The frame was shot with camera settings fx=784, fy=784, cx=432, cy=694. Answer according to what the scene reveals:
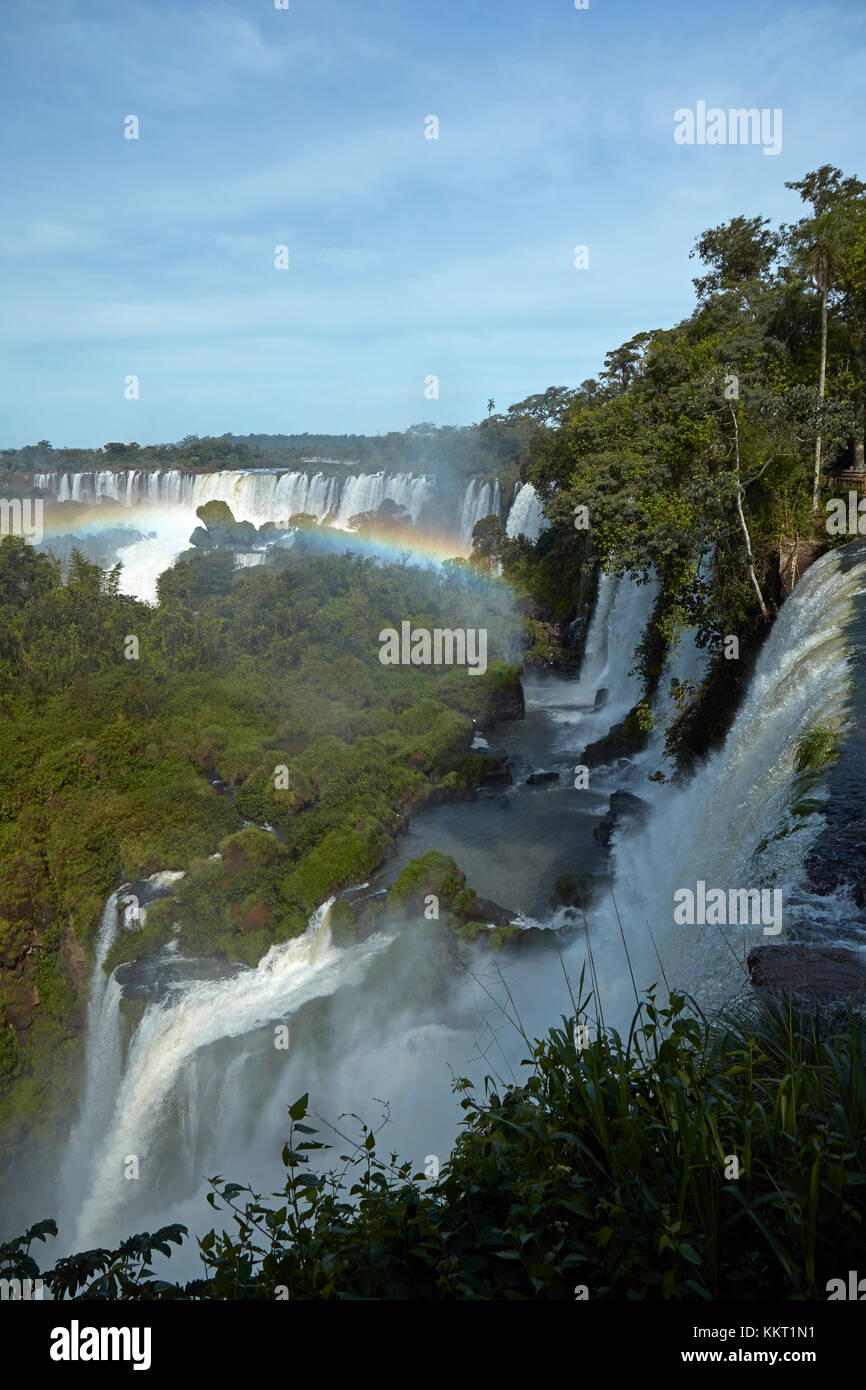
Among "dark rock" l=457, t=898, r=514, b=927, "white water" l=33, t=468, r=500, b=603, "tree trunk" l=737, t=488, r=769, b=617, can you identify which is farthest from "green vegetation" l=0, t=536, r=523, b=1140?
"white water" l=33, t=468, r=500, b=603

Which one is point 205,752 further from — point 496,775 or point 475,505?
point 475,505

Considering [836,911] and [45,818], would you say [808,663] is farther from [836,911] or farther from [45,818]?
[45,818]

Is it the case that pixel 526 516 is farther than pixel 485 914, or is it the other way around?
pixel 526 516

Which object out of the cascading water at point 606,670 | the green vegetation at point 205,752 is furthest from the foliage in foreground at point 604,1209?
the cascading water at point 606,670

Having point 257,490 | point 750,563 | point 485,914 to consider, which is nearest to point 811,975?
point 485,914

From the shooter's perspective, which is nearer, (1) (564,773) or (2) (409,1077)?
(2) (409,1077)

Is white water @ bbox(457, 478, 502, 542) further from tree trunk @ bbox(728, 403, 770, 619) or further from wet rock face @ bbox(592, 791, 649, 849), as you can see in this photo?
wet rock face @ bbox(592, 791, 649, 849)
